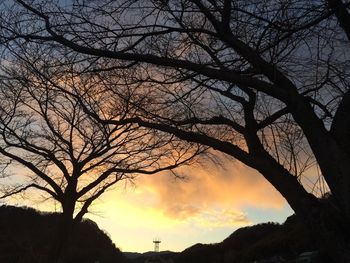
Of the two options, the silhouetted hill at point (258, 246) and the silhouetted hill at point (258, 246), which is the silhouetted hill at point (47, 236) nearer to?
the silhouetted hill at point (258, 246)

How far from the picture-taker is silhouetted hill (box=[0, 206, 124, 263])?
31.1 meters

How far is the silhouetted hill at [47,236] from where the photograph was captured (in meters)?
31.1

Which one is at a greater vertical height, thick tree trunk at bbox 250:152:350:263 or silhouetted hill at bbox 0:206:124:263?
silhouetted hill at bbox 0:206:124:263

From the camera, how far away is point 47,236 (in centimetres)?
3403

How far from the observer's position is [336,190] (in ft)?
17.4

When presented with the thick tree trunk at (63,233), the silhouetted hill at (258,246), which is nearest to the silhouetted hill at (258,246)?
the silhouetted hill at (258,246)

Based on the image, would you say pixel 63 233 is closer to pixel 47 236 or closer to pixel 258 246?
pixel 258 246

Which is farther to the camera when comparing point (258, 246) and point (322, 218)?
point (258, 246)

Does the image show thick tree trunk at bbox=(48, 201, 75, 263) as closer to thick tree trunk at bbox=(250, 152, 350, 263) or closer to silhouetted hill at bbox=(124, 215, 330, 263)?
silhouetted hill at bbox=(124, 215, 330, 263)

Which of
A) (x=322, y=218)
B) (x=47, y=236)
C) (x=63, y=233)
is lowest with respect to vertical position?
(x=322, y=218)

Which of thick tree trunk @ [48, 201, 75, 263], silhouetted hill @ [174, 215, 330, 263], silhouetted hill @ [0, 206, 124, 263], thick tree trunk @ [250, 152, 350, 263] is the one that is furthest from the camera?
silhouetted hill @ [0, 206, 124, 263]

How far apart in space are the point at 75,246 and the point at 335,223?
30.2 metres

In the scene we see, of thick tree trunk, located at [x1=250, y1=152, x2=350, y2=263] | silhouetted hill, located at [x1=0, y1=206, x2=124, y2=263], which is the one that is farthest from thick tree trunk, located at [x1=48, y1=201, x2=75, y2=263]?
thick tree trunk, located at [x1=250, y1=152, x2=350, y2=263]

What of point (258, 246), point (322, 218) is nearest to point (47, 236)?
point (258, 246)
